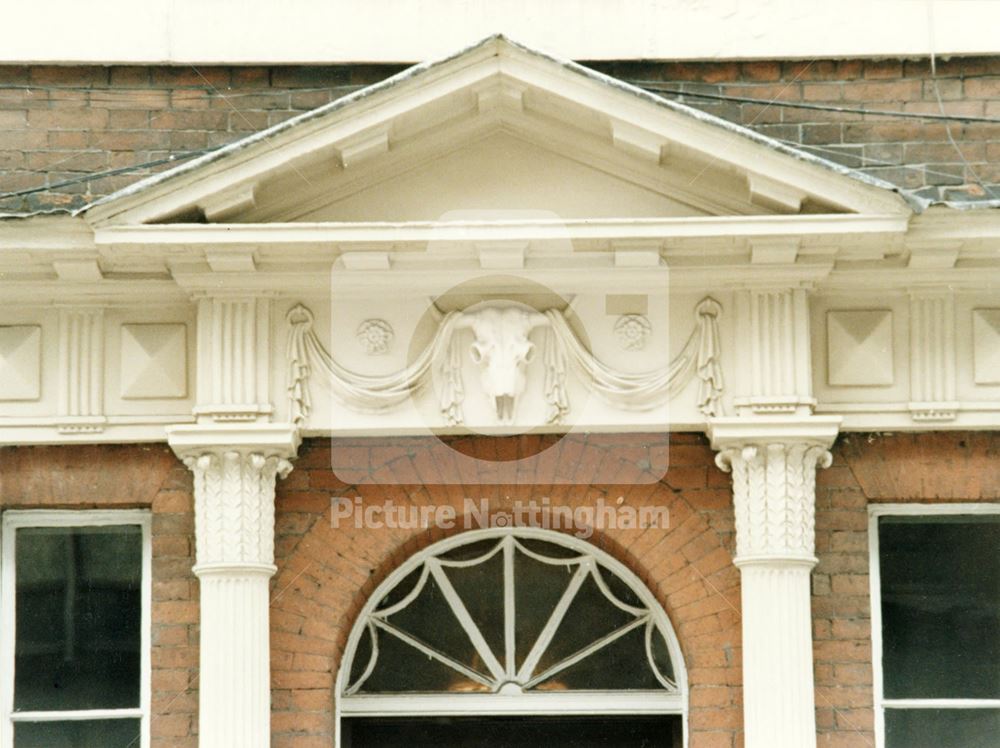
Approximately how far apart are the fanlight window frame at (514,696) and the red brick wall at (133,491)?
0.90 metres

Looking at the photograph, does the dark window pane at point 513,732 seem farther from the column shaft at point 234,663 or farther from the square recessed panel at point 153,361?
the square recessed panel at point 153,361

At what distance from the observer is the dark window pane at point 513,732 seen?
429 inches

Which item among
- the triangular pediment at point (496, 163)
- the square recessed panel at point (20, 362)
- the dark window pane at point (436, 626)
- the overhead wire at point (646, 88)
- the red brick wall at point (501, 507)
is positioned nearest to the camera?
the triangular pediment at point (496, 163)

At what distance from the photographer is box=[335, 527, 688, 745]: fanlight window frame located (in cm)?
1072

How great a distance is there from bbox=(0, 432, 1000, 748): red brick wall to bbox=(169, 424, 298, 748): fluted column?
0.75ft

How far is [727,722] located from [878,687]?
0.82 m

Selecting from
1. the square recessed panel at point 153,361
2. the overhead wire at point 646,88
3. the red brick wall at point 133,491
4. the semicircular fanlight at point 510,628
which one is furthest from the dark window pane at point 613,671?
the overhead wire at point 646,88

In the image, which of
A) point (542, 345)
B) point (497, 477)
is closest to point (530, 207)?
point (542, 345)

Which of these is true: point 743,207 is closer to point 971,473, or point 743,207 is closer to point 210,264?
point 971,473

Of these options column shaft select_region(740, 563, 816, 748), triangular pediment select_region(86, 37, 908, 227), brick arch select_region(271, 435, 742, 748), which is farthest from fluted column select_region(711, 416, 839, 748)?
triangular pediment select_region(86, 37, 908, 227)

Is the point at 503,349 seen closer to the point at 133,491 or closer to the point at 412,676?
the point at 412,676

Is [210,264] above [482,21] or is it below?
below

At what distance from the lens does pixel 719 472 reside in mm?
10672

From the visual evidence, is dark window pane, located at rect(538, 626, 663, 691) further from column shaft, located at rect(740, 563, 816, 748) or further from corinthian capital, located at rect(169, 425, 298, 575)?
corinthian capital, located at rect(169, 425, 298, 575)
